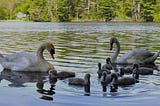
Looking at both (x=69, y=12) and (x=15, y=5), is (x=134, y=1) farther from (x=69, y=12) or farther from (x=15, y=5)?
(x=15, y=5)

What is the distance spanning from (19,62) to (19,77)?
1462 millimetres

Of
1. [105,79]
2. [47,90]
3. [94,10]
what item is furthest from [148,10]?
[47,90]

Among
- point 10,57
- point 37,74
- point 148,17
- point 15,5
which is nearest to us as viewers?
point 37,74

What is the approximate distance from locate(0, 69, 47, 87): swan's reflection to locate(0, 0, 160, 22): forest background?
75300mm

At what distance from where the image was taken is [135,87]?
39.7 ft

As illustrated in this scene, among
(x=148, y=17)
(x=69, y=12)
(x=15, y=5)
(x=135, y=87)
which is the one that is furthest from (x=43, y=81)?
(x=15, y=5)

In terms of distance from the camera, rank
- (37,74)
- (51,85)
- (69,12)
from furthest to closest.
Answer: (69,12) → (37,74) → (51,85)

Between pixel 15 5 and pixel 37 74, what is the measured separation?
148 meters

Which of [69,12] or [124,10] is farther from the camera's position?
[69,12]

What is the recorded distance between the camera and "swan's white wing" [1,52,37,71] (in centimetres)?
1542

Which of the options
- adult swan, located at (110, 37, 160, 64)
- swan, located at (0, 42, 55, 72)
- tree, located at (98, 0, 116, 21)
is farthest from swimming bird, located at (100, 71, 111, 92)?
tree, located at (98, 0, 116, 21)

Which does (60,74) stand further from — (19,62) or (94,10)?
(94,10)

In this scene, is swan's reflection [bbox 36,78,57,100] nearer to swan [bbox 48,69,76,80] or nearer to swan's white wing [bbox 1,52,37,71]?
swan [bbox 48,69,76,80]

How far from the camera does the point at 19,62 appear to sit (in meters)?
15.6
